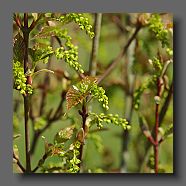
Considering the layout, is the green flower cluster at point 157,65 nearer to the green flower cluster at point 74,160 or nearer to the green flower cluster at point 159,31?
the green flower cluster at point 159,31

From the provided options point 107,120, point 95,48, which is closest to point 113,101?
point 95,48

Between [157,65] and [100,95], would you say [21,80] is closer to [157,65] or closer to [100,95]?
[100,95]

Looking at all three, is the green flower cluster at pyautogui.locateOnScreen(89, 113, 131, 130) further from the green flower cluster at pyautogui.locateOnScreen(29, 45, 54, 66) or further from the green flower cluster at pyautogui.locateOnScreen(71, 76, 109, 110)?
the green flower cluster at pyautogui.locateOnScreen(29, 45, 54, 66)

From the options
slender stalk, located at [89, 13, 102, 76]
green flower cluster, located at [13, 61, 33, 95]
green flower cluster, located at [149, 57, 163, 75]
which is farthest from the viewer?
slender stalk, located at [89, 13, 102, 76]

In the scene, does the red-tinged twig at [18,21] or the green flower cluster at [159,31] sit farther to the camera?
the green flower cluster at [159,31]

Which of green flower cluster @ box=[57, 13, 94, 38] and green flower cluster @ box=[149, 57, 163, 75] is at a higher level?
green flower cluster @ box=[57, 13, 94, 38]

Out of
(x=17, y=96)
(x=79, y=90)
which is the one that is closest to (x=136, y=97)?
(x=79, y=90)

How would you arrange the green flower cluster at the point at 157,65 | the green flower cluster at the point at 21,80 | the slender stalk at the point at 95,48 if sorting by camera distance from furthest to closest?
the slender stalk at the point at 95,48, the green flower cluster at the point at 157,65, the green flower cluster at the point at 21,80

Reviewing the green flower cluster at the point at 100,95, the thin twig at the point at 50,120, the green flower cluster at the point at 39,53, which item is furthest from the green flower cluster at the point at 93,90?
the thin twig at the point at 50,120

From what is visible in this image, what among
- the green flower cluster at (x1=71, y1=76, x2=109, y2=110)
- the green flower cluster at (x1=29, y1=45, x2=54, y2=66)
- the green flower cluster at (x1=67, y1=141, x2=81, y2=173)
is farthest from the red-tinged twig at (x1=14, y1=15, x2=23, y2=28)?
the green flower cluster at (x1=67, y1=141, x2=81, y2=173)

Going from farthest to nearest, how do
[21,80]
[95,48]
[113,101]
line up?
[113,101] → [95,48] → [21,80]

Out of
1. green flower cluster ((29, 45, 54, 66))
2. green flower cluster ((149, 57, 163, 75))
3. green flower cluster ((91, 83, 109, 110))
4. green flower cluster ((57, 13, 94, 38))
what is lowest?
green flower cluster ((91, 83, 109, 110))
